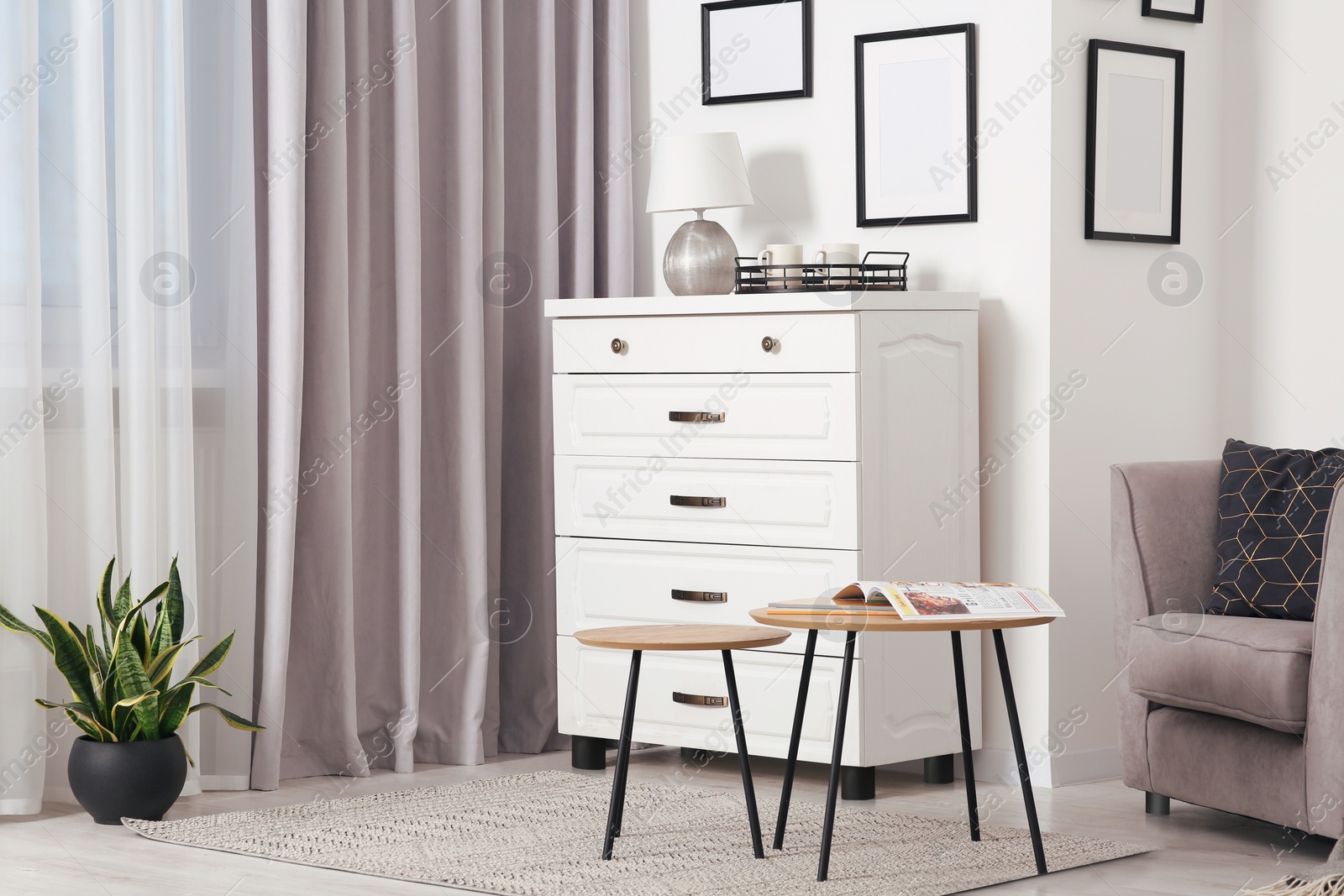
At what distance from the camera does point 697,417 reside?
156 inches

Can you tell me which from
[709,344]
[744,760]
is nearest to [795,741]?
[744,760]

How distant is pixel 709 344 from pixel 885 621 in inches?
50.2

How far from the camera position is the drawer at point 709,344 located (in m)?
3.76

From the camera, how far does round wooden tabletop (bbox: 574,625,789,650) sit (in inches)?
115

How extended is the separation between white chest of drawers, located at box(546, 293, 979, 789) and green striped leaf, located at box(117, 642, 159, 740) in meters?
1.09

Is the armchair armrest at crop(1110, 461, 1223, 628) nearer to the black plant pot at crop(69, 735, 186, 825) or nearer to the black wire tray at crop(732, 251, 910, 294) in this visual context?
the black wire tray at crop(732, 251, 910, 294)

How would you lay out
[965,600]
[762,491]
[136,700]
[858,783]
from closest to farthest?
[965,600] → [136,700] → [858,783] → [762,491]

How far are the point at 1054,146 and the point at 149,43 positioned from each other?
2.14 meters

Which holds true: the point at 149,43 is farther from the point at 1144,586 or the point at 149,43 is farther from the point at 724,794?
the point at 1144,586

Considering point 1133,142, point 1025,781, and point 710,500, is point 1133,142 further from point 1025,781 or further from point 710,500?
point 1025,781

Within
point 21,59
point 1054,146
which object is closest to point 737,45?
point 1054,146

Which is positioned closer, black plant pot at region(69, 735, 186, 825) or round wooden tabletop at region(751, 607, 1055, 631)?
round wooden tabletop at region(751, 607, 1055, 631)

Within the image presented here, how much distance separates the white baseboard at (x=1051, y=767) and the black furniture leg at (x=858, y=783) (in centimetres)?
29

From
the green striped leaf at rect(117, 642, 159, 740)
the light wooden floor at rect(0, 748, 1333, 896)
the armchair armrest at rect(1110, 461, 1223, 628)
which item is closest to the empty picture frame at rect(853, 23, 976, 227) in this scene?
the armchair armrest at rect(1110, 461, 1223, 628)
